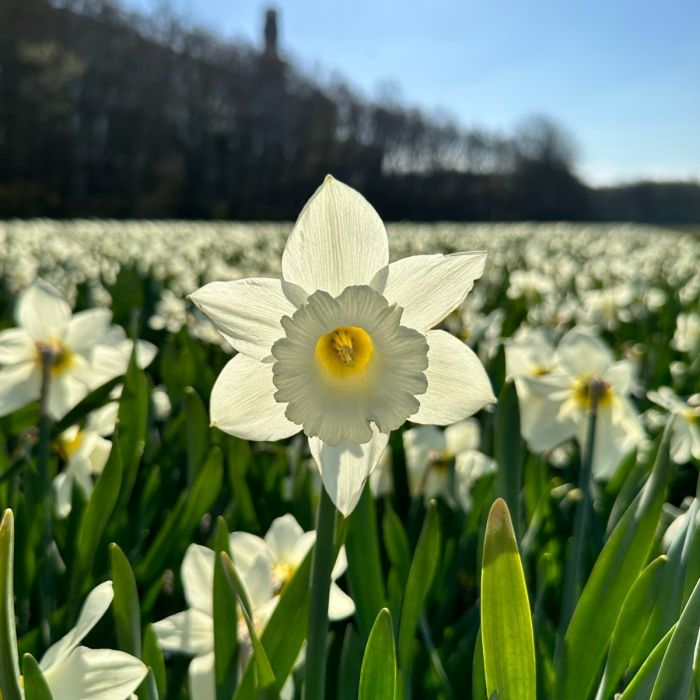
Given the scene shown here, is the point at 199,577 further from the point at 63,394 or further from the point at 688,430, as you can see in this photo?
the point at 688,430

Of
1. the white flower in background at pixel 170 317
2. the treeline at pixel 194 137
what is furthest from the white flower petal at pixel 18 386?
the treeline at pixel 194 137

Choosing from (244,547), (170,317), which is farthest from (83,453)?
(170,317)

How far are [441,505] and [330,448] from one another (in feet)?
2.56

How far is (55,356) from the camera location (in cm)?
119

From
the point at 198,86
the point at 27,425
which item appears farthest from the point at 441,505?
the point at 198,86

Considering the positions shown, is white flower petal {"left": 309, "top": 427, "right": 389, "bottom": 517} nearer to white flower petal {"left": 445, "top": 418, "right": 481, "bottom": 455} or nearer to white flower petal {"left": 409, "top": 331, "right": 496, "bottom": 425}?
white flower petal {"left": 409, "top": 331, "right": 496, "bottom": 425}

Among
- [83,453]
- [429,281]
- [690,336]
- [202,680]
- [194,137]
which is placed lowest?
[202,680]

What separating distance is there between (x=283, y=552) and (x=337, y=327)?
470 millimetres

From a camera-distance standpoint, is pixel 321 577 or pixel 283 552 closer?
pixel 321 577

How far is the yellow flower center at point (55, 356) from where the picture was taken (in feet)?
3.75

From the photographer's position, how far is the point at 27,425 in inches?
54.3

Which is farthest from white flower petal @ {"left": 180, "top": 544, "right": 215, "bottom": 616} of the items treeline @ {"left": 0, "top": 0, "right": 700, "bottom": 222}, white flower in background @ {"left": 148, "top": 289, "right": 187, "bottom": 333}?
treeline @ {"left": 0, "top": 0, "right": 700, "bottom": 222}

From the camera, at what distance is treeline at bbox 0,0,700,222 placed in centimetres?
2816

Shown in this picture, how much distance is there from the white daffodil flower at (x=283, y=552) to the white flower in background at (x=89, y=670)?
295 millimetres
